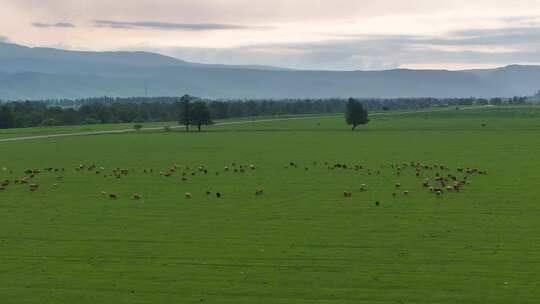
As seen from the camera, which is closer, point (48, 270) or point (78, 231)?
point (48, 270)

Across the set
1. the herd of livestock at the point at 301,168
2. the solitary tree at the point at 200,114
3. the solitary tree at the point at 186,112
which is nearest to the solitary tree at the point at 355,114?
the solitary tree at the point at 200,114

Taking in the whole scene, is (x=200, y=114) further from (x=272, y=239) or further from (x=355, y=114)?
(x=272, y=239)

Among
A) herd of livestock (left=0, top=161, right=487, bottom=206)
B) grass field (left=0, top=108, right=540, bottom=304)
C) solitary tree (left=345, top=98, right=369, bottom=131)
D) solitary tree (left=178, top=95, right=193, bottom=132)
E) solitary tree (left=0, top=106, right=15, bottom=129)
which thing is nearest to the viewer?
grass field (left=0, top=108, right=540, bottom=304)

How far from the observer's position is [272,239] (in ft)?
81.6

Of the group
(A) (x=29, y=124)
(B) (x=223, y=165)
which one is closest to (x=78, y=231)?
(B) (x=223, y=165)

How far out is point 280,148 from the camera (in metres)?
72.4

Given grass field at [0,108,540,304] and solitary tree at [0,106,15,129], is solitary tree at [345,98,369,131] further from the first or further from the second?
grass field at [0,108,540,304]

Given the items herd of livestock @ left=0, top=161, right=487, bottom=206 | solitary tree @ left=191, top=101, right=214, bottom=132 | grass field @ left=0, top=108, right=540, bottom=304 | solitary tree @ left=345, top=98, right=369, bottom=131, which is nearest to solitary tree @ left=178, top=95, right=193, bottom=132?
solitary tree @ left=191, top=101, right=214, bottom=132

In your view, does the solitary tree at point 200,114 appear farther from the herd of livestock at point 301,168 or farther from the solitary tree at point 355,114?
the herd of livestock at point 301,168

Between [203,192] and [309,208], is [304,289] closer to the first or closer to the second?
[309,208]

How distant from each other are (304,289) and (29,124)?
145952 mm

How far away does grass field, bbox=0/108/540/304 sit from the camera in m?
18.9

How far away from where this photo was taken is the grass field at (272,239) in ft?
62.1

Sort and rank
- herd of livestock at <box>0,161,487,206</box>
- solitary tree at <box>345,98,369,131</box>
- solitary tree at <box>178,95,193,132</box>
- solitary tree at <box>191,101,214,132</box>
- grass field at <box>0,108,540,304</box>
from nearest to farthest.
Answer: grass field at <box>0,108,540,304</box> → herd of livestock at <box>0,161,487,206</box> → solitary tree at <box>345,98,369,131</box> → solitary tree at <box>191,101,214,132</box> → solitary tree at <box>178,95,193,132</box>
